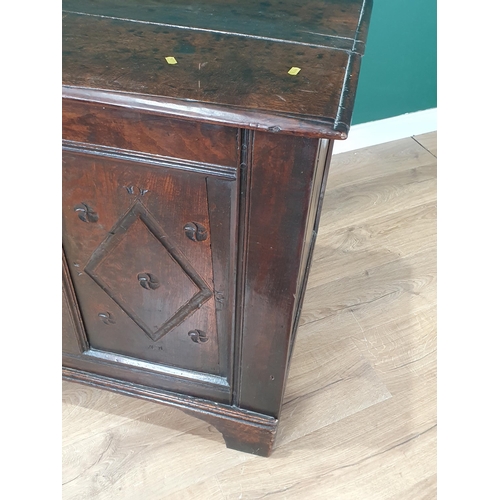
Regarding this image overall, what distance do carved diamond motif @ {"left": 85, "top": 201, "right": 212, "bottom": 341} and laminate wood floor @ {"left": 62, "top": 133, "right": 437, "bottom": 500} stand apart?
33 cm

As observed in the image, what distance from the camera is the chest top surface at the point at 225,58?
0.59 meters

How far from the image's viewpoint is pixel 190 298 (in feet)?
2.85

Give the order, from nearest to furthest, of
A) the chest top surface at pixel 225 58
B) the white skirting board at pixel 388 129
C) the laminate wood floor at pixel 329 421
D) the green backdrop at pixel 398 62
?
the chest top surface at pixel 225 58 → the laminate wood floor at pixel 329 421 → the green backdrop at pixel 398 62 → the white skirting board at pixel 388 129

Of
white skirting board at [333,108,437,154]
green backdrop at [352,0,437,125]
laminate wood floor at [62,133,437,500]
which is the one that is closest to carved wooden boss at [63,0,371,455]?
laminate wood floor at [62,133,437,500]

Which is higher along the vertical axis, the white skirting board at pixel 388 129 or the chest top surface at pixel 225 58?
the chest top surface at pixel 225 58

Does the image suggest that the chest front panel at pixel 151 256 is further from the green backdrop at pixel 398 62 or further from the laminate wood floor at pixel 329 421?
the green backdrop at pixel 398 62

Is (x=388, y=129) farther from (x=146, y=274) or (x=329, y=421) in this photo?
(x=146, y=274)

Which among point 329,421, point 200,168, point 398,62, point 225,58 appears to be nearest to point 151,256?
point 200,168

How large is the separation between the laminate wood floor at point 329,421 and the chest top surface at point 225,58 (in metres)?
0.79

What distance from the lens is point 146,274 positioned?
0.85m

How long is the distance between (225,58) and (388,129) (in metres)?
1.35

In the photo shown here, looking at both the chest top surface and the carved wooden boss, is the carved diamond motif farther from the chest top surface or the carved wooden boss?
the chest top surface

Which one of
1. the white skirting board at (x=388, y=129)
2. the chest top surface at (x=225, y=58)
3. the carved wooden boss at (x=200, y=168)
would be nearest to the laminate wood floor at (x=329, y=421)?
the carved wooden boss at (x=200, y=168)

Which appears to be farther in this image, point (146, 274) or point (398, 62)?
point (398, 62)
